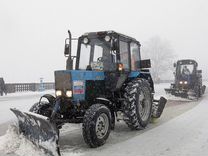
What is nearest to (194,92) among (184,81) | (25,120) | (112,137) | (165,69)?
(184,81)

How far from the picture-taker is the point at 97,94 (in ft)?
25.8

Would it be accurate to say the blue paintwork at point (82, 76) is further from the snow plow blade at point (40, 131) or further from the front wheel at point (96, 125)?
the snow plow blade at point (40, 131)

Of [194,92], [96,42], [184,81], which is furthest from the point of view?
[184,81]

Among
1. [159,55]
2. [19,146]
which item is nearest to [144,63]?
[19,146]

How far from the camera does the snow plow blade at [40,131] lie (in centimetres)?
582

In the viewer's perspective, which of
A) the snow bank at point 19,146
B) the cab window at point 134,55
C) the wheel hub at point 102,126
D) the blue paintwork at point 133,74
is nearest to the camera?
the snow bank at point 19,146

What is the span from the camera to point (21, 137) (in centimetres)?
692

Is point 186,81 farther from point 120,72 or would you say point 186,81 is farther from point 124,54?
point 120,72

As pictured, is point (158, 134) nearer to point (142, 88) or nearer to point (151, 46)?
point (142, 88)

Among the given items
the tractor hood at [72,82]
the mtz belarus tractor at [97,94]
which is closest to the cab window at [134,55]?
the mtz belarus tractor at [97,94]

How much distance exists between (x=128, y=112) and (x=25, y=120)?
2.49 meters

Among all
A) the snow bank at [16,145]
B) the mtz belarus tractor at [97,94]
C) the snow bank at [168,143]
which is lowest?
the snow bank at [168,143]

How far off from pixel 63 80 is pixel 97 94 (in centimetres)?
113

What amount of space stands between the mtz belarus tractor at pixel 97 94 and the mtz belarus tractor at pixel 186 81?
907 cm
